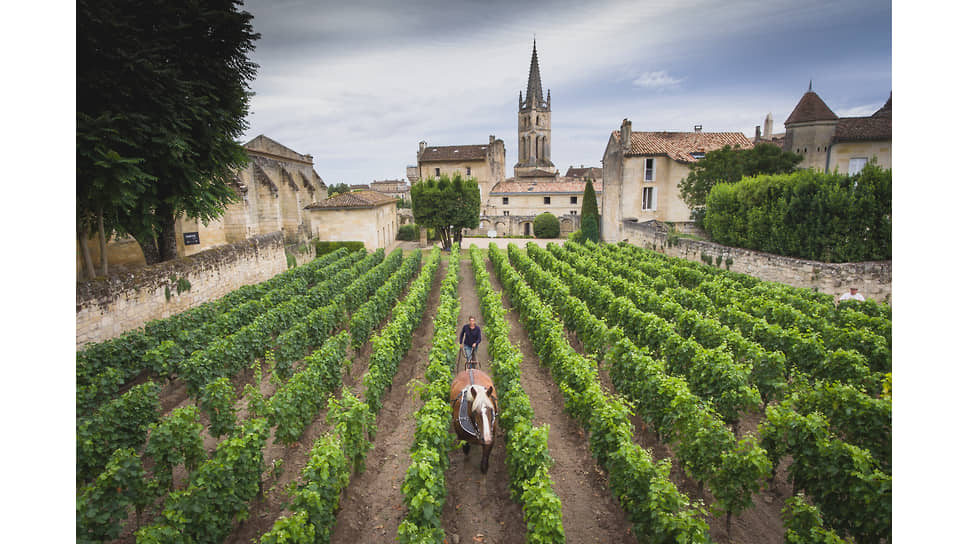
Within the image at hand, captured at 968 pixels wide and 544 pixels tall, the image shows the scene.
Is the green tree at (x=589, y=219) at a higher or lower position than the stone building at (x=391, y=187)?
lower

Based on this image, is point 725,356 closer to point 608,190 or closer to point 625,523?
point 625,523

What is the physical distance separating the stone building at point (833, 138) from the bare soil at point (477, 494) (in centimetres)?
2659

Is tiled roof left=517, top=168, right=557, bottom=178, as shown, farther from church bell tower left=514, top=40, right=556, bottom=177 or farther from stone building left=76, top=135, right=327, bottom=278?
stone building left=76, top=135, right=327, bottom=278

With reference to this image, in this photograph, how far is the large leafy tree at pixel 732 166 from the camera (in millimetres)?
25453

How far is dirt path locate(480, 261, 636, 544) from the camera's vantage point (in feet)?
18.2

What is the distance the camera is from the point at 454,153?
53.2 meters

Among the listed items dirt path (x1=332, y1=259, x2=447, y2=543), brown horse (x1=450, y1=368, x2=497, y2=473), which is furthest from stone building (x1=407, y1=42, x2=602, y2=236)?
brown horse (x1=450, y1=368, x2=497, y2=473)

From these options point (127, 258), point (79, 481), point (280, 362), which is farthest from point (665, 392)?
point (127, 258)

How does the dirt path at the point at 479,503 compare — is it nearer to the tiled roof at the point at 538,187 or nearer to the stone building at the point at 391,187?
the tiled roof at the point at 538,187

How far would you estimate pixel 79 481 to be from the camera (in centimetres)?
561

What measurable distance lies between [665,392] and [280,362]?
811 centimetres

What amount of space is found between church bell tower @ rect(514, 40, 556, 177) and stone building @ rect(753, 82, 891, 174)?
45834mm

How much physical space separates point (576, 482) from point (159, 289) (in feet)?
43.8

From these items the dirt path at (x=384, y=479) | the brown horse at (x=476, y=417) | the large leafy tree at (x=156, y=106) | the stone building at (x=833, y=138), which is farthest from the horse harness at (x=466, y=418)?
the stone building at (x=833, y=138)
